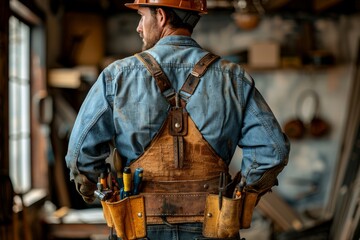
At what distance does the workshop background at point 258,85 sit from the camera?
4938 mm

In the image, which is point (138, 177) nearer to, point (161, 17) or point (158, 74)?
point (158, 74)

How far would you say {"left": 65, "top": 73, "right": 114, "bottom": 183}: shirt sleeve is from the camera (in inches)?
88.8

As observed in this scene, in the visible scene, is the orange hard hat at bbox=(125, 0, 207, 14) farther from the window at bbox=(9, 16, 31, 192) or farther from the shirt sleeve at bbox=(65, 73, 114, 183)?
the window at bbox=(9, 16, 31, 192)

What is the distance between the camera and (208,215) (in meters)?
2.38

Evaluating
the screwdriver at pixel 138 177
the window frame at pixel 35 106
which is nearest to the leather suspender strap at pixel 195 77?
the screwdriver at pixel 138 177

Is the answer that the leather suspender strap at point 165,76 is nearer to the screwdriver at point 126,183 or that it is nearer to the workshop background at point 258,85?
the screwdriver at point 126,183

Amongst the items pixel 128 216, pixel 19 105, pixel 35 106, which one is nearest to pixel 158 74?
pixel 128 216

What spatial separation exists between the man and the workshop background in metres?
2.29

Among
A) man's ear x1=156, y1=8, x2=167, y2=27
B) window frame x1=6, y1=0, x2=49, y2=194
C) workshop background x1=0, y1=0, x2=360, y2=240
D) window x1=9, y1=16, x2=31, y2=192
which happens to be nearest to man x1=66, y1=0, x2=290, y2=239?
man's ear x1=156, y1=8, x2=167, y2=27

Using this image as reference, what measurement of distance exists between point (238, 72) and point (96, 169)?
2.25 feet

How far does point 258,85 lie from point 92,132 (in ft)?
15.0

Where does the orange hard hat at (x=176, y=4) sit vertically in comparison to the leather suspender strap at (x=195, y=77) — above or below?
above

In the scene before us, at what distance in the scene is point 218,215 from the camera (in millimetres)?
2373

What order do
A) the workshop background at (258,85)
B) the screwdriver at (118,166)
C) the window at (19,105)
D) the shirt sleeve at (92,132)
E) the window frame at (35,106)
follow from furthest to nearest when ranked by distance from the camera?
1. the window frame at (35,106)
2. the workshop background at (258,85)
3. the window at (19,105)
4. the screwdriver at (118,166)
5. the shirt sleeve at (92,132)
